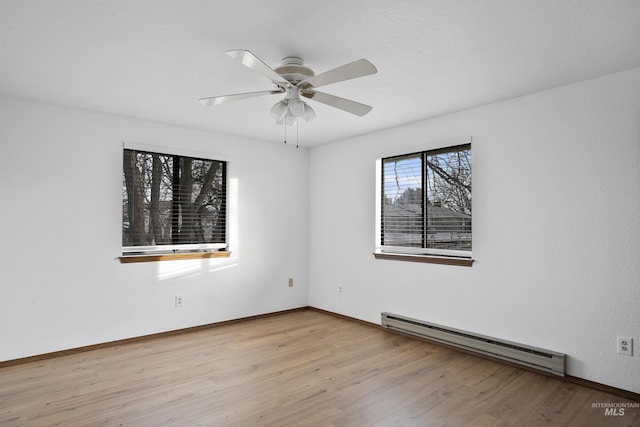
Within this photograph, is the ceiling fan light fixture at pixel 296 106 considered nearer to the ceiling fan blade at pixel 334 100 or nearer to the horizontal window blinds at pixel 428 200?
the ceiling fan blade at pixel 334 100

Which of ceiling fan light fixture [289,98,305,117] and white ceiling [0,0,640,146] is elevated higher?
white ceiling [0,0,640,146]

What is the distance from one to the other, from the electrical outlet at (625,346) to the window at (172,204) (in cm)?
386

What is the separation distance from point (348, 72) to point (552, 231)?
216cm

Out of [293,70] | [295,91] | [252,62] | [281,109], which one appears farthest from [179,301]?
[252,62]

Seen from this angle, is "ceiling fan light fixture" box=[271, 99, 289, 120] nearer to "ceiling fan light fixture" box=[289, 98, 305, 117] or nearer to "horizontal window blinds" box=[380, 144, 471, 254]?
"ceiling fan light fixture" box=[289, 98, 305, 117]

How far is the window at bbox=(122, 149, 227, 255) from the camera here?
397cm

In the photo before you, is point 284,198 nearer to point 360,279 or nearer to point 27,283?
point 360,279

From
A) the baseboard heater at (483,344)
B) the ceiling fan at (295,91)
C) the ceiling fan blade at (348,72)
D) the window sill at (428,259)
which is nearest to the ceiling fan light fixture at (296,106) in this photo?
the ceiling fan at (295,91)

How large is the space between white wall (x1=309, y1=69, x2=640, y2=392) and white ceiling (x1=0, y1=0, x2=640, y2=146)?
0.95ft

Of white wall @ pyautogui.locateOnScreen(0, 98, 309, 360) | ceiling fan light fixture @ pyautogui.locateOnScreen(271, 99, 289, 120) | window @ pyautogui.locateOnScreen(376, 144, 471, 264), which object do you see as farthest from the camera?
window @ pyautogui.locateOnScreen(376, 144, 471, 264)

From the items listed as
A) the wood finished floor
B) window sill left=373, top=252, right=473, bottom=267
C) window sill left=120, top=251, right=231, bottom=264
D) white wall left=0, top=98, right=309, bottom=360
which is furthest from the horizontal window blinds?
window sill left=120, top=251, right=231, bottom=264

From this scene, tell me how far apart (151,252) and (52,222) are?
95 cm

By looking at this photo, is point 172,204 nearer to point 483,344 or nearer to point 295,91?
point 295,91

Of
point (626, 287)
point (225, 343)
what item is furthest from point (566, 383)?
point (225, 343)
